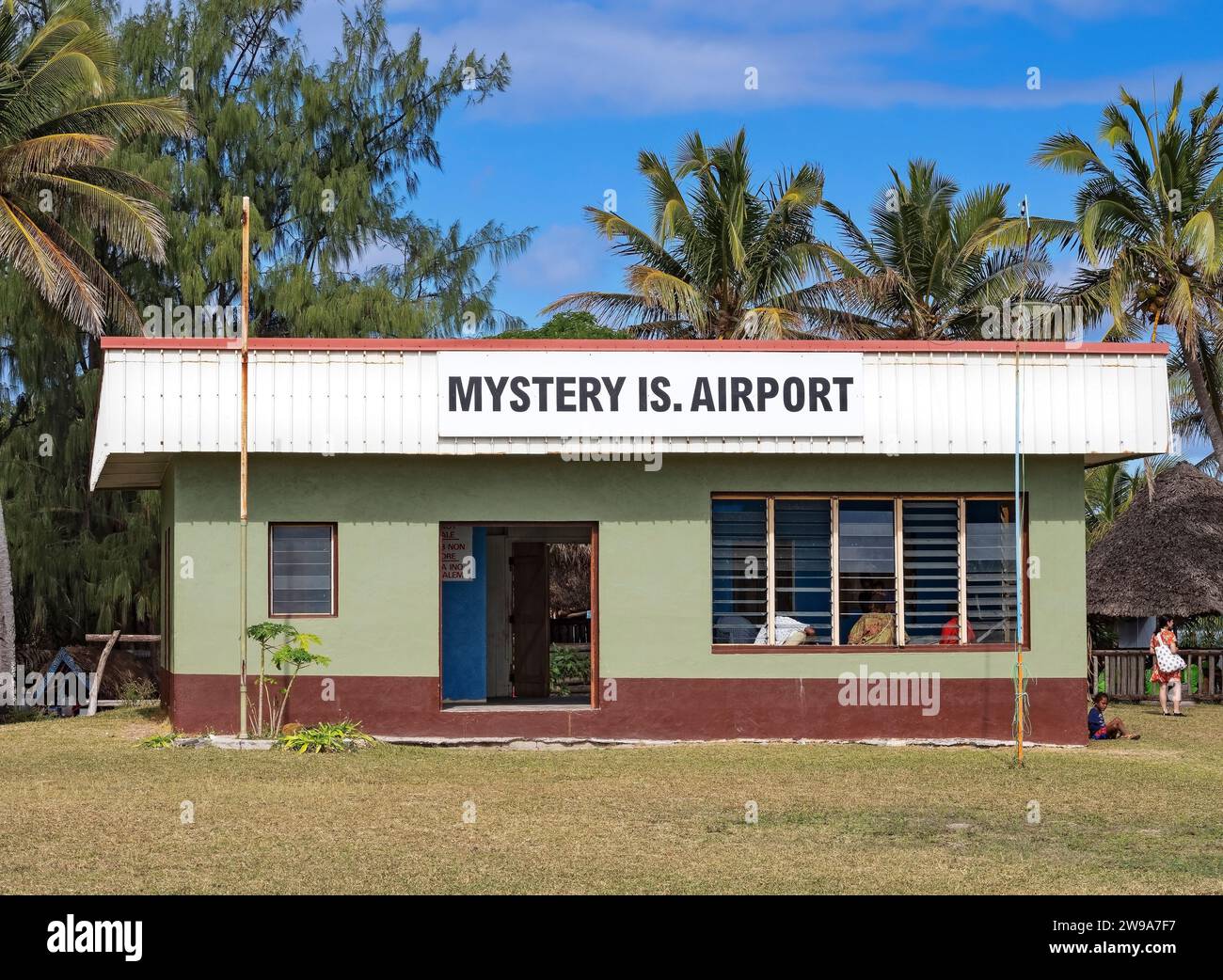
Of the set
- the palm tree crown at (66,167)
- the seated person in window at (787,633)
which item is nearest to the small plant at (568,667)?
the seated person in window at (787,633)

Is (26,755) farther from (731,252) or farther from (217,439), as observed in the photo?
(731,252)

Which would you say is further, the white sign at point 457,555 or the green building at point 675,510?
the white sign at point 457,555

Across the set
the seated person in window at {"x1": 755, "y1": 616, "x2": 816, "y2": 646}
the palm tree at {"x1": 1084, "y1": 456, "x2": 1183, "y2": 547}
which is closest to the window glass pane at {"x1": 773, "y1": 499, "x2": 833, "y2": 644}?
the seated person in window at {"x1": 755, "y1": 616, "x2": 816, "y2": 646}

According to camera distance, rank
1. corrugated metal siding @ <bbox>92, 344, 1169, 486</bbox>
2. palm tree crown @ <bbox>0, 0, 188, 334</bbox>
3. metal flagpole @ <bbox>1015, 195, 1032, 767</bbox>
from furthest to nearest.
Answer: palm tree crown @ <bbox>0, 0, 188, 334</bbox>
corrugated metal siding @ <bbox>92, 344, 1169, 486</bbox>
metal flagpole @ <bbox>1015, 195, 1032, 767</bbox>

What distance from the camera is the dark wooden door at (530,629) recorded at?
23484 millimetres

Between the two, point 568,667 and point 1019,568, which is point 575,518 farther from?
point 568,667

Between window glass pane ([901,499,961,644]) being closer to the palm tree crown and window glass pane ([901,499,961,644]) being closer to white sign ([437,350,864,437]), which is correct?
white sign ([437,350,864,437])

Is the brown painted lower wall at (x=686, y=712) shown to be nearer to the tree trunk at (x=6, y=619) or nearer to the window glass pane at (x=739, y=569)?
the window glass pane at (x=739, y=569)

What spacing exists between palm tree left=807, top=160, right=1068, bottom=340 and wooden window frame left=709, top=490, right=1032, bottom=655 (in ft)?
61.6

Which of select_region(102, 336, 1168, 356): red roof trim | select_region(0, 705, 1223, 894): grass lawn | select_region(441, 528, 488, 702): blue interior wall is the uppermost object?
select_region(102, 336, 1168, 356): red roof trim

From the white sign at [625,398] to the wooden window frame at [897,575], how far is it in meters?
0.93

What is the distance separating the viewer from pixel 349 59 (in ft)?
128

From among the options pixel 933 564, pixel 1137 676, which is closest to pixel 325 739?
pixel 933 564

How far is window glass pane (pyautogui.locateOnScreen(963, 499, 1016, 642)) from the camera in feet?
63.8
